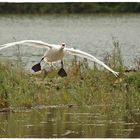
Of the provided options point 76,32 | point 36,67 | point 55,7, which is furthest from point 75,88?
point 76,32

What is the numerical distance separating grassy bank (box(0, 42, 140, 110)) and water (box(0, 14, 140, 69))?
5.81 metres

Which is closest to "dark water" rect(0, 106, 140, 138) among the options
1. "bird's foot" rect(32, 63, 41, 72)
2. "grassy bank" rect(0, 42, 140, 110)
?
"grassy bank" rect(0, 42, 140, 110)

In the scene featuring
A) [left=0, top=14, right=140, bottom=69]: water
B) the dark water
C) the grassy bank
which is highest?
[left=0, top=14, right=140, bottom=69]: water

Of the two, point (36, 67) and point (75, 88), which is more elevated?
point (36, 67)

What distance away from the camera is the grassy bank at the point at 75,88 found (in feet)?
33.7

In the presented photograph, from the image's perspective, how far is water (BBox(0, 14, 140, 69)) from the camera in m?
20.5

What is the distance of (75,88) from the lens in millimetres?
10828

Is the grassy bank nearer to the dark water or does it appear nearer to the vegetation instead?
the dark water

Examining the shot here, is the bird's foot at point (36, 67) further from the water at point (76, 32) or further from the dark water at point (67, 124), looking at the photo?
the water at point (76, 32)

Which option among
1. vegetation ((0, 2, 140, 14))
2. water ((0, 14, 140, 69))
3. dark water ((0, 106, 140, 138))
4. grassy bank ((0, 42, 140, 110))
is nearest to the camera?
dark water ((0, 106, 140, 138))

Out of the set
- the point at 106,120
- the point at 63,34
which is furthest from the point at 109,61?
the point at 63,34

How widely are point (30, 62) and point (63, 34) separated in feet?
23.8

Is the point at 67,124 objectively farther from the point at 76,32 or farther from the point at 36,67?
the point at 76,32

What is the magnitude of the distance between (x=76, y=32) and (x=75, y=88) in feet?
50.1
